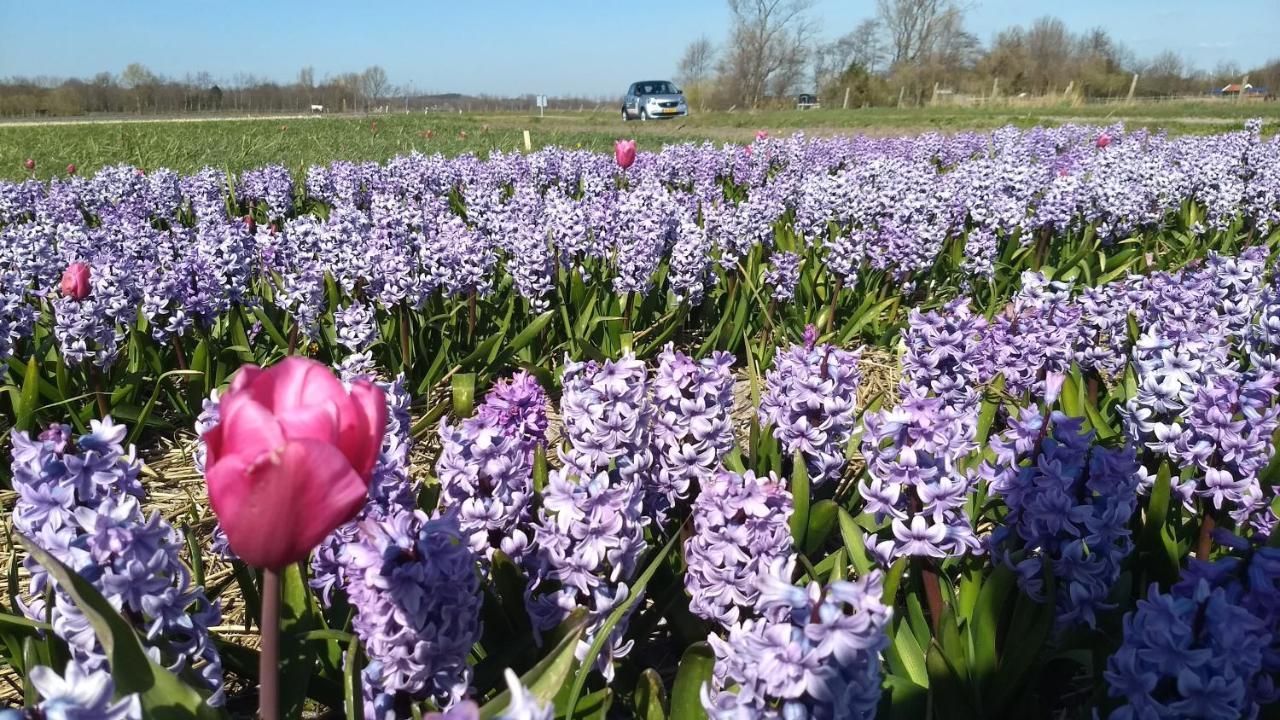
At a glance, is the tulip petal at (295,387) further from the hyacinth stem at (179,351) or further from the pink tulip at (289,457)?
the hyacinth stem at (179,351)

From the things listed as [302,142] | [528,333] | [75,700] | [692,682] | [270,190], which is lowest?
[692,682]

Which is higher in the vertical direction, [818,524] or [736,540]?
[736,540]

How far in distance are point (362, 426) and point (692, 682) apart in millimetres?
1013

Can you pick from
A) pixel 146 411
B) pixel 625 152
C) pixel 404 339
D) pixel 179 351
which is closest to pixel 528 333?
pixel 404 339

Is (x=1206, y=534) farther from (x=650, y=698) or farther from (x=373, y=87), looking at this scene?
(x=373, y=87)

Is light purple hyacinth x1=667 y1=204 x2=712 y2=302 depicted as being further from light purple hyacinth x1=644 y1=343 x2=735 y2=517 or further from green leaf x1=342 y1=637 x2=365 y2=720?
green leaf x1=342 y1=637 x2=365 y2=720

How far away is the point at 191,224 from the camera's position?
755cm

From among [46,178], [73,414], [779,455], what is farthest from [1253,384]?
[46,178]

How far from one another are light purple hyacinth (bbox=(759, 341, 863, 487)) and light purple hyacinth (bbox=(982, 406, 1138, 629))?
536 mm

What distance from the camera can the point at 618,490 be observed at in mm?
1813

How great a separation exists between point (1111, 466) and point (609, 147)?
15681mm

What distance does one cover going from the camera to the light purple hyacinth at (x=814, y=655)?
1243mm

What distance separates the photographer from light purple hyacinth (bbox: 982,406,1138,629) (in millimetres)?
1937

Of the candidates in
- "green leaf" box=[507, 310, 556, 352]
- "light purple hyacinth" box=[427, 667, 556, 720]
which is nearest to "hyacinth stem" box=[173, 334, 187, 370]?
"green leaf" box=[507, 310, 556, 352]
